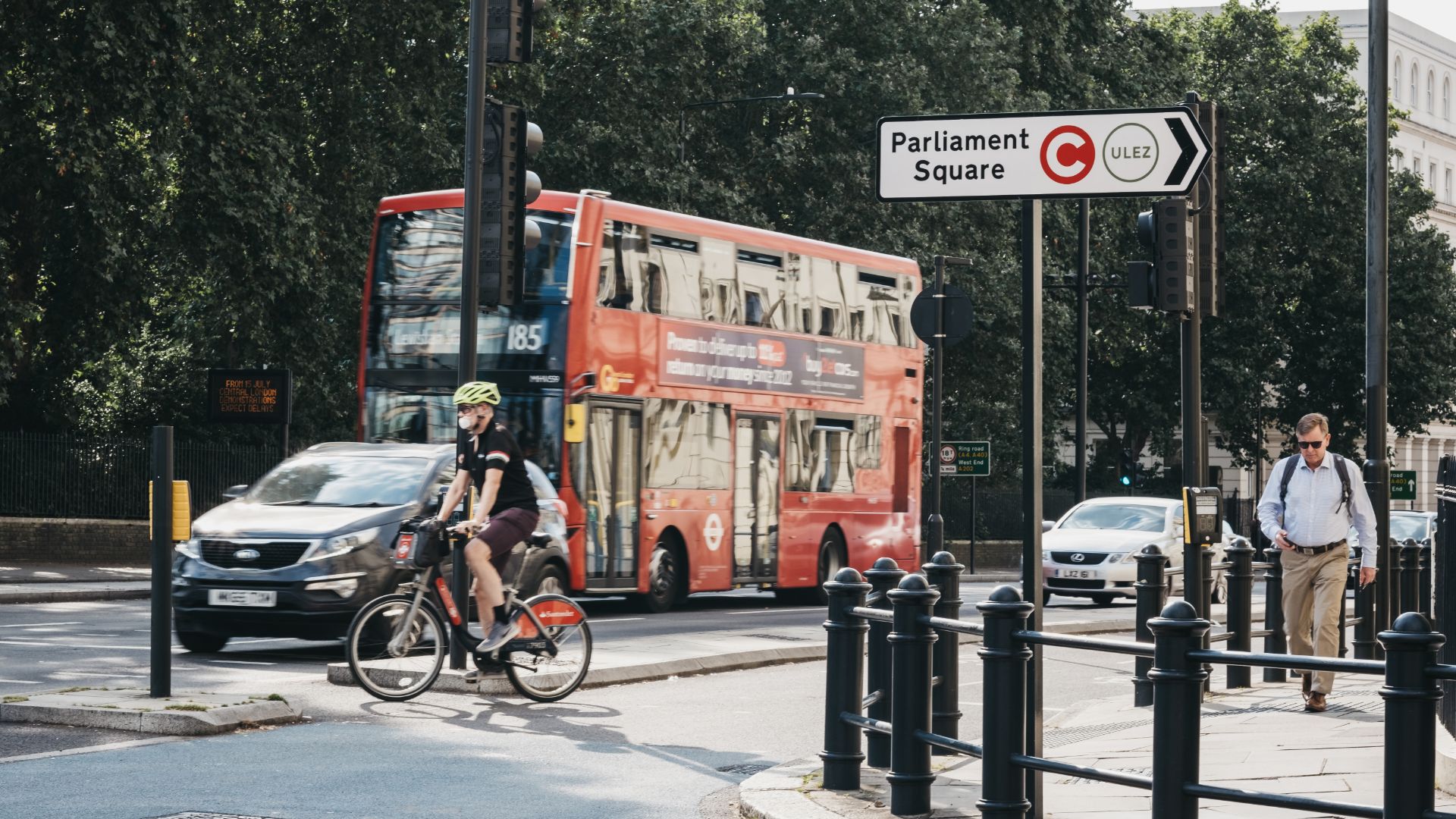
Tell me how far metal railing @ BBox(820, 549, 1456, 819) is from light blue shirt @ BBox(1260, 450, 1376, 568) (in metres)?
3.74

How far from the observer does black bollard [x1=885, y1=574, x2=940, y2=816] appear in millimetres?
7070

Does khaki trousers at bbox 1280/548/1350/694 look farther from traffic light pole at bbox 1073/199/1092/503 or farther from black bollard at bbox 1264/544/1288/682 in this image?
traffic light pole at bbox 1073/199/1092/503

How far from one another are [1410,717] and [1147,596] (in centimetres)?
664

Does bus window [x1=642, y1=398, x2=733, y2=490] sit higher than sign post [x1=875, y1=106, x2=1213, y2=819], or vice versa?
sign post [x1=875, y1=106, x2=1213, y2=819]

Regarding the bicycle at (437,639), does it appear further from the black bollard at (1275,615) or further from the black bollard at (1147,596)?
the black bollard at (1275,615)

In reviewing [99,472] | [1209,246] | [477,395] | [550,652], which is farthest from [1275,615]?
[99,472]

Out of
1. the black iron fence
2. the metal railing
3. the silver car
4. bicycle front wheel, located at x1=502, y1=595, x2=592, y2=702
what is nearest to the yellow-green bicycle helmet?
bicycle front wheel, located at x1=502, y1=595, x2=592, y2=702

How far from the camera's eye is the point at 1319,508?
11.4 meters

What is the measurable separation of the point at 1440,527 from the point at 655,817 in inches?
145

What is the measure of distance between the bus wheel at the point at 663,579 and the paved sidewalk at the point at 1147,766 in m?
9.56

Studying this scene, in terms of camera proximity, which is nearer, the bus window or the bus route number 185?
the bus route number 185

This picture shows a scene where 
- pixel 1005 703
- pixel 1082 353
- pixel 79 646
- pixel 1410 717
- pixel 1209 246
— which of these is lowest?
pixel 79 646

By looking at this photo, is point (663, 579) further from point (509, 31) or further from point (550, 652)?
point (550, 652)

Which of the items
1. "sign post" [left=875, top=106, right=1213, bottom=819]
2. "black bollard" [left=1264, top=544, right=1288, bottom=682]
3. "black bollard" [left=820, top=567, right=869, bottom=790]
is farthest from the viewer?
"black bollard" [left=1264, top=544, right=1288, bottom=682]
